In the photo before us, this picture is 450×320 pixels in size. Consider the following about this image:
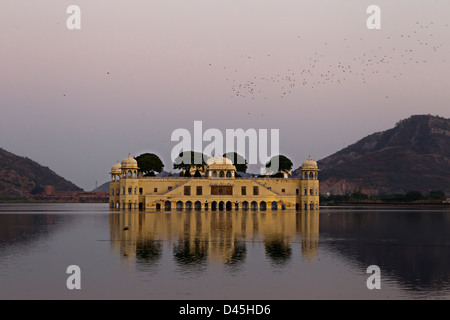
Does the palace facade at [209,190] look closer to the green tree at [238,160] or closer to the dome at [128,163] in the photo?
the dome at [128,163]

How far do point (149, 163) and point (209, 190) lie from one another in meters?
20.5

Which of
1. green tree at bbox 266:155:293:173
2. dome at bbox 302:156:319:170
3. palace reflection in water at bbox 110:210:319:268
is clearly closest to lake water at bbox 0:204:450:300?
palace reflection in water at bbox 110:210:319:268

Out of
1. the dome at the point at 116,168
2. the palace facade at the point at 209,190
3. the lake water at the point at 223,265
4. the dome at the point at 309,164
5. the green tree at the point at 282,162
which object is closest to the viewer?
the lake water at the point at 223,265

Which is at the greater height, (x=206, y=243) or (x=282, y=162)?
(x=282, y=162)

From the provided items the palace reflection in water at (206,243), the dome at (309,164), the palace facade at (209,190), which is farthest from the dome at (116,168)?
the palace reflection in water at (206,243)

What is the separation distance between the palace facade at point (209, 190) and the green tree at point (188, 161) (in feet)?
59.6

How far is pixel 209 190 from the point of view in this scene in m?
101

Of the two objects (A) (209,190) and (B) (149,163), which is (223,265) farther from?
(B) (149,163)

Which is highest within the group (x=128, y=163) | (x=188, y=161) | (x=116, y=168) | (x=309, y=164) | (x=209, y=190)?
(x=188, y=161)

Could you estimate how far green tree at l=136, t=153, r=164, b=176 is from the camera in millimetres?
115162

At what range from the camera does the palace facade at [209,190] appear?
9931 cm

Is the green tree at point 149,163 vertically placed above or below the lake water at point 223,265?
above

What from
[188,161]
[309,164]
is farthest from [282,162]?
[188,161]
